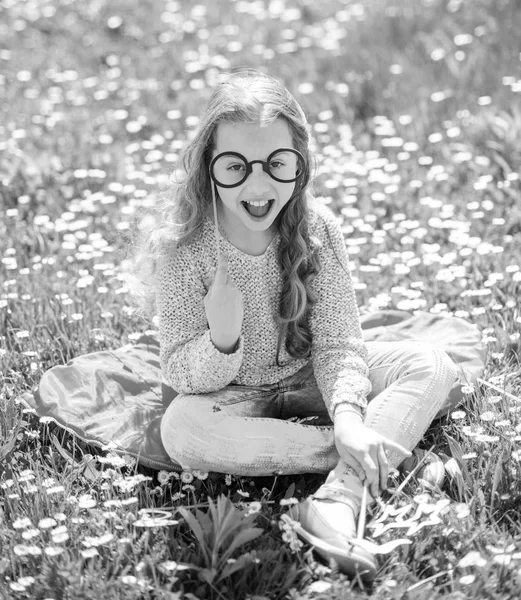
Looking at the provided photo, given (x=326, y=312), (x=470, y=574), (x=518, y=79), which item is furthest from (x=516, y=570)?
(x=518, y=79)

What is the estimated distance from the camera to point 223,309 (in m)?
2.19

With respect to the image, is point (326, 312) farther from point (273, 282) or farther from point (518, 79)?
point (518, 79)

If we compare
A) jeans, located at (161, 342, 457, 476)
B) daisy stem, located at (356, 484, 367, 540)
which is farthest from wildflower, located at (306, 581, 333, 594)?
jeans, located at (161, 342, 457, 476)

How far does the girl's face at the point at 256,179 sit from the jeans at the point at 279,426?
448 millimetres

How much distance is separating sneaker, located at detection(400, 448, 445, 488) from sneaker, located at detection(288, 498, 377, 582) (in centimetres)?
24

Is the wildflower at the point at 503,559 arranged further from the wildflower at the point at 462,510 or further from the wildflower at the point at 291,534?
the wildflower at the point at 291,534

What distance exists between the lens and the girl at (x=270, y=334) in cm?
221

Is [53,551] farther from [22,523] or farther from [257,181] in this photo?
[257,181]

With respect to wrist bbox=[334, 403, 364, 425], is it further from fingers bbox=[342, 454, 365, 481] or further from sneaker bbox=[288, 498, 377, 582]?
sneaker bbox=[288, 498, 377, 582]

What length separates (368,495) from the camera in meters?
2.12

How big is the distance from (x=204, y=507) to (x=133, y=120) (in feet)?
10.0

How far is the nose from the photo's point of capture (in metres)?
2.21

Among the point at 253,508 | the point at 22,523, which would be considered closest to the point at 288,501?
the point at 253,508

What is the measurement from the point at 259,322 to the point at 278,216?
27cm
